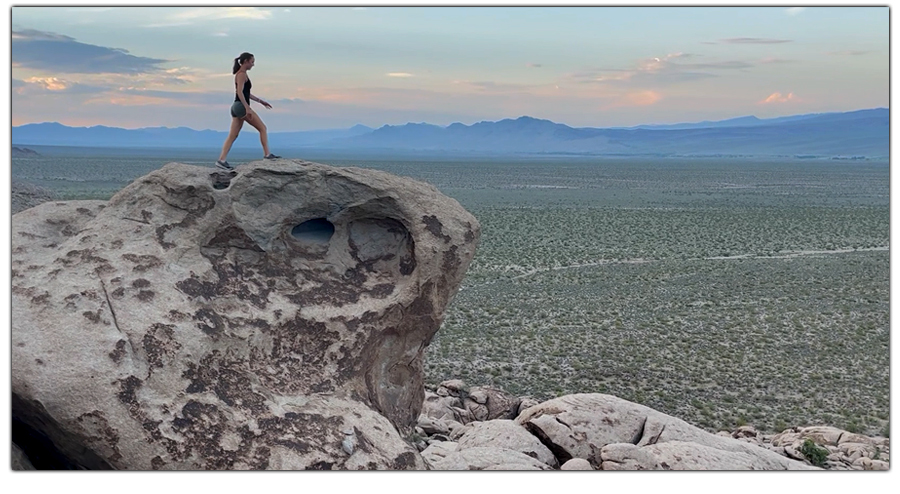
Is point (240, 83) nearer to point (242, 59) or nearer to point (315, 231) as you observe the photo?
point (242, 59)

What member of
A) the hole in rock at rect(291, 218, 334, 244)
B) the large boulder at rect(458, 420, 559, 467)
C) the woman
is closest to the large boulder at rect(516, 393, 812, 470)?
the large boulder at rect(458, 420, 559, 467)

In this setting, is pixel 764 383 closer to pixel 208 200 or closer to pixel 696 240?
pixel 208 200

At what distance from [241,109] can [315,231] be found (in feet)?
6.17

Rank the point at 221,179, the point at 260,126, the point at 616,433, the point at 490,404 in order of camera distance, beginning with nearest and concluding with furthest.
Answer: the point at 221,179, the point at 260,126, the point at 616,433, the point at 490,404

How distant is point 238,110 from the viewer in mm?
11961

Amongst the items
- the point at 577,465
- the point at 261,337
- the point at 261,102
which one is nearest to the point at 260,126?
the point at 261,102

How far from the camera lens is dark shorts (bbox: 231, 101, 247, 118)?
39.1 feet

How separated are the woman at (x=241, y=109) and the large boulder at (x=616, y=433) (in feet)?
17.7

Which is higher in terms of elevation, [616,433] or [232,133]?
[232,133]

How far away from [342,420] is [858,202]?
69.3 meters

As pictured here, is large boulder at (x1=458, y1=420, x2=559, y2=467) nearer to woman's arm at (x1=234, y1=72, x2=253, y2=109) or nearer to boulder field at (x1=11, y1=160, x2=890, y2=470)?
boulder field at (x1=11, y1=160, x2=890, y2=470)

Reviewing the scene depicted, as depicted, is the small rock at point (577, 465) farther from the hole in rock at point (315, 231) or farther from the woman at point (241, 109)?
the woman at point (241, 109)

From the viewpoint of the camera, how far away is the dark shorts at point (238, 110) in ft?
39.1

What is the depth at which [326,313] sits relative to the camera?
11125 millimetres
